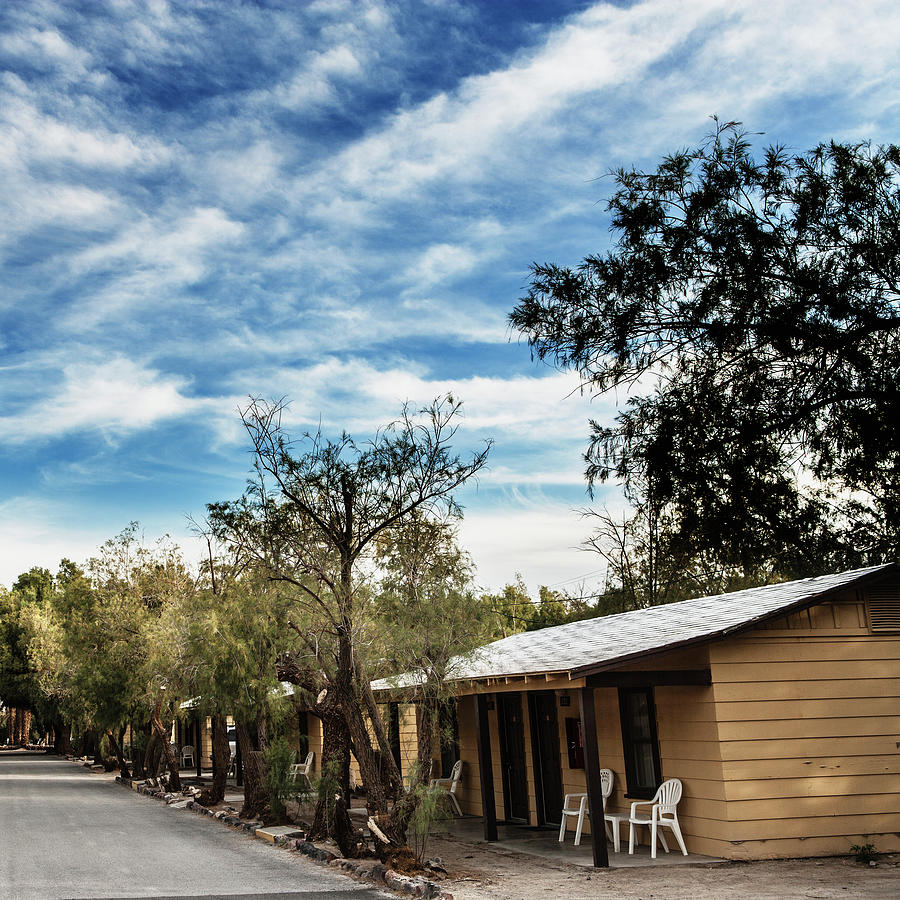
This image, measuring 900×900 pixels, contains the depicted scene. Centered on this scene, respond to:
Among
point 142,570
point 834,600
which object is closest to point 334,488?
point 834,600

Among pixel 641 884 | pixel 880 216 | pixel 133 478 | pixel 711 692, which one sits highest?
pixel 133 478

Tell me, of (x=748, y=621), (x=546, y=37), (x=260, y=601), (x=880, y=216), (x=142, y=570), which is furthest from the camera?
(x=142, y=570)

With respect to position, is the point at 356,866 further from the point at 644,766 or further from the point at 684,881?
the point at 684,881

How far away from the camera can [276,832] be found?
14.6 metres

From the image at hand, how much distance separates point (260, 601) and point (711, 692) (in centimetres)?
605

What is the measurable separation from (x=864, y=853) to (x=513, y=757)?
21.1 feet

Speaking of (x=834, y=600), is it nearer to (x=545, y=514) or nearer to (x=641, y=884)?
(x=641, y=884)

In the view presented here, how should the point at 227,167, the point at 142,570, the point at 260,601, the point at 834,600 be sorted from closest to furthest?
the point at 834,600, the point at 260,601, the point at 227,167, the point at 142,570

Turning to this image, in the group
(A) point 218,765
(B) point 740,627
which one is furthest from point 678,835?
→ (A) point 218,765

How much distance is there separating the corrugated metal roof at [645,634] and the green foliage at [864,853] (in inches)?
107

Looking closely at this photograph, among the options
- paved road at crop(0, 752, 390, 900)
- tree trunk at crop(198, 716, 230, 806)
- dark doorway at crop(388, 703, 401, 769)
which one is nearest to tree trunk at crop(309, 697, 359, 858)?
paved road at crop(0, 752, 390, 900)

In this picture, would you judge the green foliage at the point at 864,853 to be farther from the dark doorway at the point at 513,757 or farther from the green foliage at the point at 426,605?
the dark doorway at the point at 513,757

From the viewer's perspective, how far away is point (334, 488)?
1079 cm

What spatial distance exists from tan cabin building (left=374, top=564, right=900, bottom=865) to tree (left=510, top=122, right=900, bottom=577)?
3735mm
